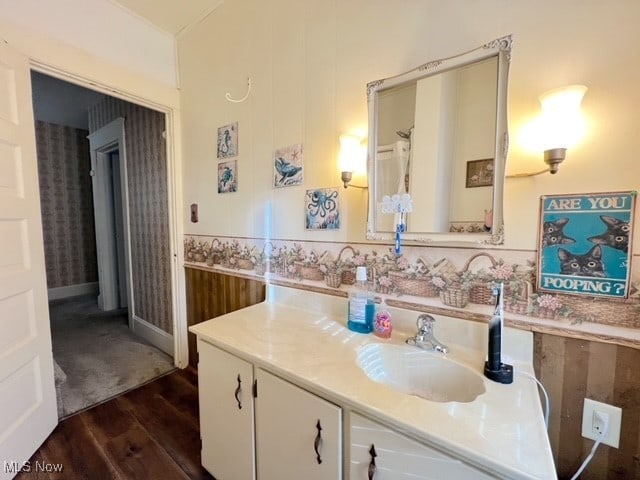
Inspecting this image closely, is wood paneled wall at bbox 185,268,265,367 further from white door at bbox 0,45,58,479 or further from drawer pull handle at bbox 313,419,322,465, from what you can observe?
drawer pull handle at bbox 313,419,322,465

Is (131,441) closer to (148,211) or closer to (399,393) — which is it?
(399,393)

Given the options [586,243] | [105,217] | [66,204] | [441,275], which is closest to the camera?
[586,243]

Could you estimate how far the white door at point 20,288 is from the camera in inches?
51.5

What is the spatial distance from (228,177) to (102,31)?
115 cm

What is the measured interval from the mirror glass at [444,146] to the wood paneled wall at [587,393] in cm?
42

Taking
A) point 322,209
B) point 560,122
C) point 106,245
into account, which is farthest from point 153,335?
point 560,122

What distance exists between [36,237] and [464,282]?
2.11m

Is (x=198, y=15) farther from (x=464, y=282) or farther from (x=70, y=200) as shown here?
(x=70, y=200)

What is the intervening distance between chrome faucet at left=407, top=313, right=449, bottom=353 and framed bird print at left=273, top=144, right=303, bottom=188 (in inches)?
35.6

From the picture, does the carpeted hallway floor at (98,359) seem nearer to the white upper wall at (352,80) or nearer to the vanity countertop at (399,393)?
the white upper wall at (352,80)

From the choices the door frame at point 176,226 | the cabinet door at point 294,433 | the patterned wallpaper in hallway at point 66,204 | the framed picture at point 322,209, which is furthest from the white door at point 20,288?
Answer: the patterned wallpaper in hallway at point 66,204

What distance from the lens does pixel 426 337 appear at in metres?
1.05

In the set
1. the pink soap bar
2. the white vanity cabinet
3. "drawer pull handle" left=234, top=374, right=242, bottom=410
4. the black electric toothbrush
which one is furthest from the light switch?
the black electric toothbrush

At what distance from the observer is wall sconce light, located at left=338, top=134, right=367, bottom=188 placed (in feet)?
4.11
